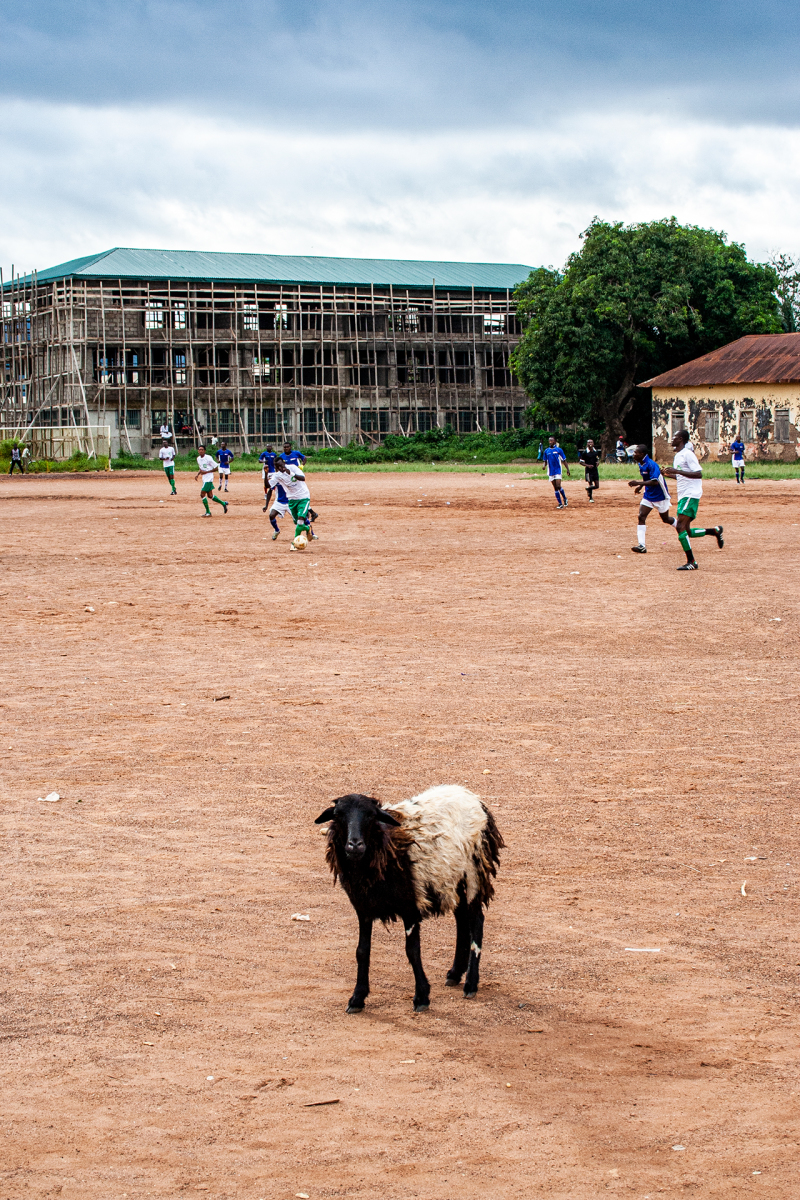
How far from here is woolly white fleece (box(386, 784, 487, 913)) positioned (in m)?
5.21

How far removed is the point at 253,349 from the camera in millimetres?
69375

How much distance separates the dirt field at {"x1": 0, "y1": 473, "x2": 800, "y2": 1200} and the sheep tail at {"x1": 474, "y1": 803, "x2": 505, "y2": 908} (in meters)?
0.38

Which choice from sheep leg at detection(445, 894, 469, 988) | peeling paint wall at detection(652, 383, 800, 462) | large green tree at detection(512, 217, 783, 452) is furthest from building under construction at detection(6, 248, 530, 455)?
sheep leg at detection(445, 894, 469, 988)

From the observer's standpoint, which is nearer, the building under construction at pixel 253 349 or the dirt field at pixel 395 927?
the dirt field at pixel 395 927

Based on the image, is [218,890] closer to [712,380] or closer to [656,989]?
[656,989]

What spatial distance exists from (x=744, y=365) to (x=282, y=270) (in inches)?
1175

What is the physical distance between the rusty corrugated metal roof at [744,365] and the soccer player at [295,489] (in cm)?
3385

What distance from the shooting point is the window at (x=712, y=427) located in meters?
53.5

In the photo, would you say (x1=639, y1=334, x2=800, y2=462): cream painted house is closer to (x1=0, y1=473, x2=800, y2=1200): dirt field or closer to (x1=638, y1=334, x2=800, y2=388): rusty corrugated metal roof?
(x1=638, y1=334, x2=800, y2=388): rusty corrugated metal roof

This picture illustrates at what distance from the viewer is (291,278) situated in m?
70.8

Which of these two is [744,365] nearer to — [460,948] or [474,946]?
[460,948]

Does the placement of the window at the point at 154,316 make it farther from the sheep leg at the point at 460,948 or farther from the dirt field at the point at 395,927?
the sheep leg at the point at 460,948

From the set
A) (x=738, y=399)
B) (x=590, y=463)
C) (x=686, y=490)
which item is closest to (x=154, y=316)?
(x=738, y=399)

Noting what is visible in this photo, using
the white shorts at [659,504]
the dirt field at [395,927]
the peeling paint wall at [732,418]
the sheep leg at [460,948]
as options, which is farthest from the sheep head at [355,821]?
the peeling paint wall at [732,418]
